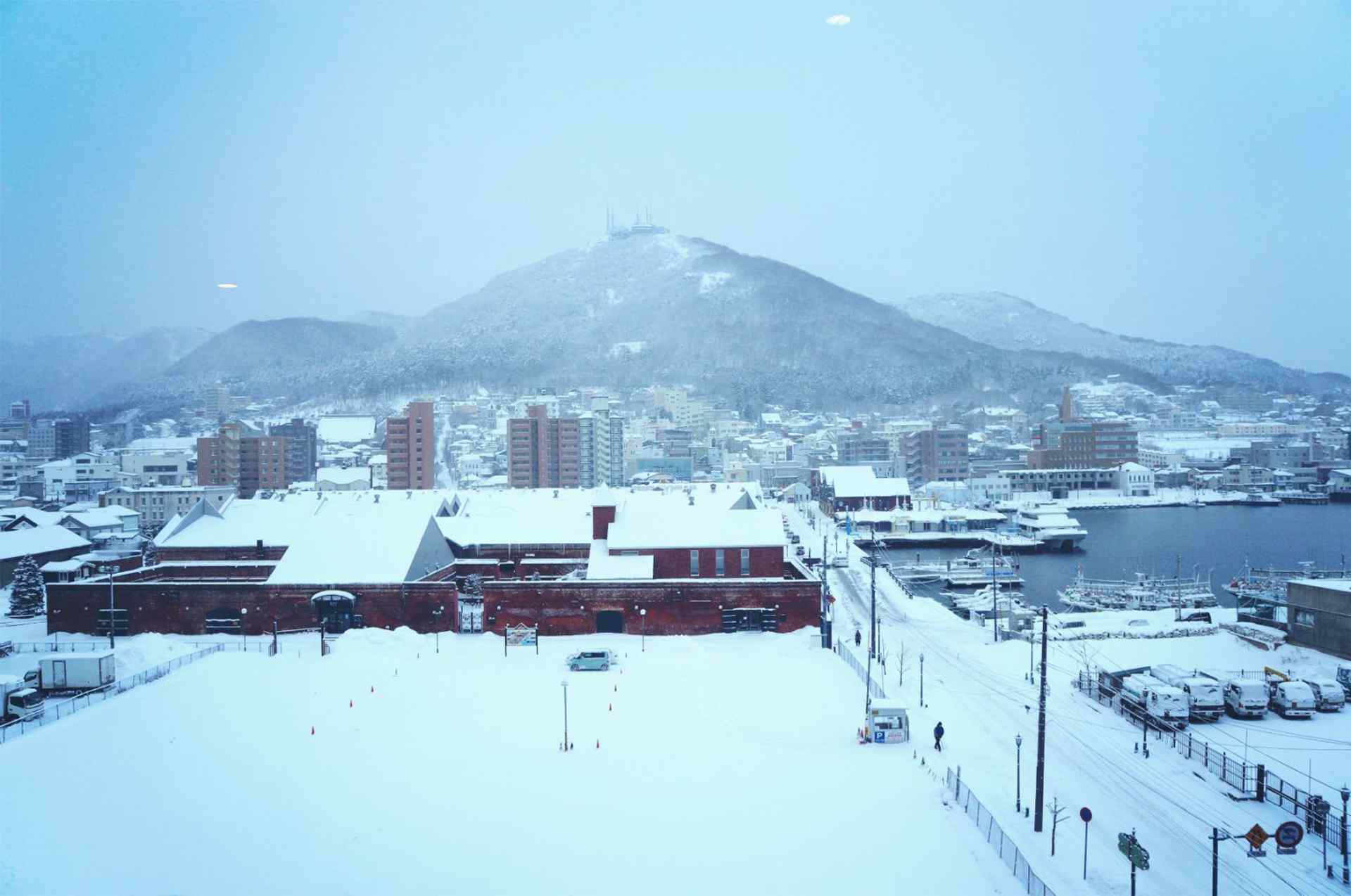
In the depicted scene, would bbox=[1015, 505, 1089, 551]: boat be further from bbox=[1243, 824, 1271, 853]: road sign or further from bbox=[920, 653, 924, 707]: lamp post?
bbox=[1243, 824, 1271, 853]: road sign

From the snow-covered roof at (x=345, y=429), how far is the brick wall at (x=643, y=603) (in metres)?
67.5

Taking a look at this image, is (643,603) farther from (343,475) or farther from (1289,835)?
(343,475)

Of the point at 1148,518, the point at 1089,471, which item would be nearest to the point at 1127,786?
the point at 1148,518

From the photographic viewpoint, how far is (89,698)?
37.0 feet

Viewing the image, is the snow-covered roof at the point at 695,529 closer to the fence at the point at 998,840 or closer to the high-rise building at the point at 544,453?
the fence at the point at 998,840

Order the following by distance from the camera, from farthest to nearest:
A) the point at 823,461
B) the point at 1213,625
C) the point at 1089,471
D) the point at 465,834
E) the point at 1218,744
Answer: the point at 823,461 → the point at 1089,471 → the point at 1213,625 → the point at 1218,744 → the point at 465,834

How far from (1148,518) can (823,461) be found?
98.5ft

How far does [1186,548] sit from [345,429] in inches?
2539

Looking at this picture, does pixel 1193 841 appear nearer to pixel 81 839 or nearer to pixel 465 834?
pixel 465 834

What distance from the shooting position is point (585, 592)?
16.7 metres

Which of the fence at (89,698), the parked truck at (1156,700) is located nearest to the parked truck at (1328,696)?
the parked truck at (1156,700)

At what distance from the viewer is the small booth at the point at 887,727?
428 inches

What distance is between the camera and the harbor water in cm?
3528

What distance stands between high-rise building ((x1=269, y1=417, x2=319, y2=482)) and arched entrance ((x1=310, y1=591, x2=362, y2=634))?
40651mm
